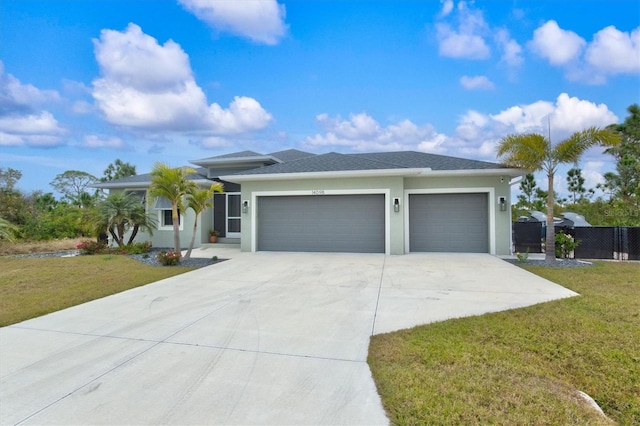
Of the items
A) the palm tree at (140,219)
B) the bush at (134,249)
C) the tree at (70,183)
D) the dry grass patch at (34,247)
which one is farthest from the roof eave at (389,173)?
the tree at (70,183)

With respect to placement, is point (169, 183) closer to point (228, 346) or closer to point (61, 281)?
point (61, 281)

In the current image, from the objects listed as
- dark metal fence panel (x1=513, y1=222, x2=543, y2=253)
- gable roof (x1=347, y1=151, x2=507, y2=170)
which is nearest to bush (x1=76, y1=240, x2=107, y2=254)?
gable roof (x1=347, y1=151, x2=507, y2=170)

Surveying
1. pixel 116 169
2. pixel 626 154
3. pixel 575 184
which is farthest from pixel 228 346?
pixel 575 184

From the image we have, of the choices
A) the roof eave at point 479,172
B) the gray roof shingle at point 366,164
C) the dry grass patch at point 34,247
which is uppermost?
the gray roof shingle at point 366,164

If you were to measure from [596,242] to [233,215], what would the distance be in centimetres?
1452

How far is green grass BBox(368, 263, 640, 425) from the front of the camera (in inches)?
102

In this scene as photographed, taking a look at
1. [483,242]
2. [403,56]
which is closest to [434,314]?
[483,242]

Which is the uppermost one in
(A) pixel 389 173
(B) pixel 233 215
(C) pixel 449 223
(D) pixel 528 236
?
(A) pixel 389 173

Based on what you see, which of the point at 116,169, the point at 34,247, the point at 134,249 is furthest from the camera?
the point at 116,169

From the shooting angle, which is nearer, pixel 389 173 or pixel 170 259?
pixel 170 259

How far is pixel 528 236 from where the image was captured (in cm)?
1270

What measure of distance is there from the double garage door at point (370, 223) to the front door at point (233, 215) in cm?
294

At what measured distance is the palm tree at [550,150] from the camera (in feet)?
31.5

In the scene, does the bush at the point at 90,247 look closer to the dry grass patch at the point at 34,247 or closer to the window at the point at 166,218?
the window at the point at 166,218
